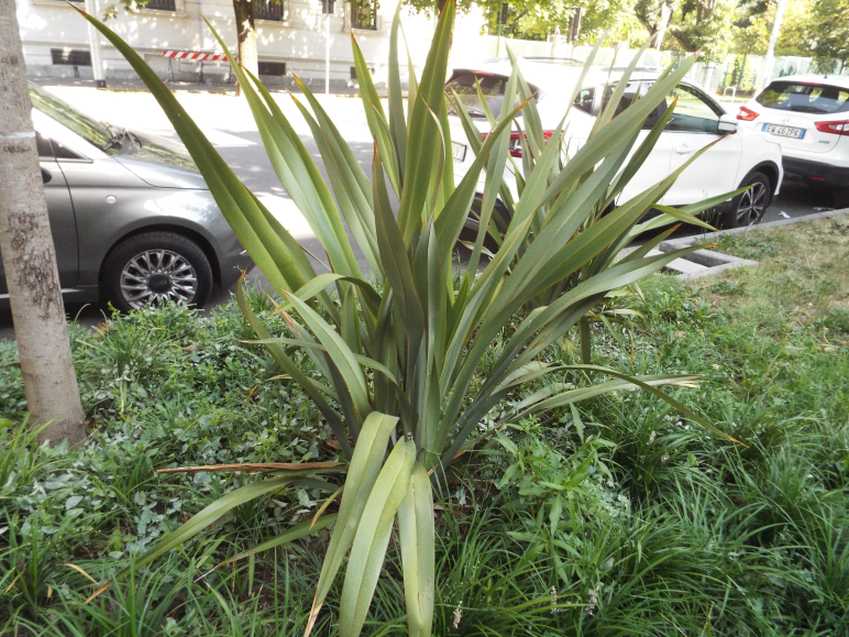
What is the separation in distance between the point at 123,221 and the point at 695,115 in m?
5.65

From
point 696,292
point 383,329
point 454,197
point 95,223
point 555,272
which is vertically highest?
point 454,197

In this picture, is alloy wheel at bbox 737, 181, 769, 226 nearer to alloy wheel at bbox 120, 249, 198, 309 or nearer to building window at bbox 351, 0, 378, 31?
alloy wheel at bbox 120, 249, 198, 309

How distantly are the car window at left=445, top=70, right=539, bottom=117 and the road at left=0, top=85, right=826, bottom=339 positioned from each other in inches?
73.6

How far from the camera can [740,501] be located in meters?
2.37

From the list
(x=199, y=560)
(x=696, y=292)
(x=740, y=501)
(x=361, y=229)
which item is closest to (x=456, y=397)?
(x=361, y=229)

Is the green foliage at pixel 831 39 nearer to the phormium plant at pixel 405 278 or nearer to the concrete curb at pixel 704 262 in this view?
the concrete curb at pixel 704 262

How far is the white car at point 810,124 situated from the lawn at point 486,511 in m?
7.06

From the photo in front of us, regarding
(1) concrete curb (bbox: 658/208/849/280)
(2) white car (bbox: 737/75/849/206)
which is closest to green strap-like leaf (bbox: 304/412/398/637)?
(1) concrete curb (bbox: 658/208/849/280)

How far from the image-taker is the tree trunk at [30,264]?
2.09m

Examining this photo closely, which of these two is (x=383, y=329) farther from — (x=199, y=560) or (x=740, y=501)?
(x=740, y=501)

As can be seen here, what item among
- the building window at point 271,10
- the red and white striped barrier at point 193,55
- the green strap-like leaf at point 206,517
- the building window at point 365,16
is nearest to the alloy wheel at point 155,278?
the green strap-like leaf at point 206,517

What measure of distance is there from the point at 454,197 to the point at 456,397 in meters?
0.64

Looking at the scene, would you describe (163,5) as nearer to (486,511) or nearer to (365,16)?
(365,16)

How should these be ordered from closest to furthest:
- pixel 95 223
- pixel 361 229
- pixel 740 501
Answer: pixel 361 229 < pixel 740 501 < pixel 95 223
